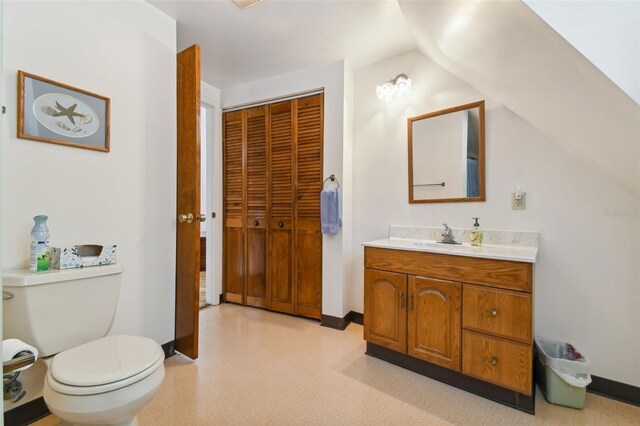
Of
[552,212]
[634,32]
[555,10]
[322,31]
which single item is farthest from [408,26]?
[552,212]

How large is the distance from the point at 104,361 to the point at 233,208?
6.94 ft

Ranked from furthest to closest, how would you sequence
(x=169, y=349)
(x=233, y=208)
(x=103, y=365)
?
1. (x=233, y=208)
2. (x=169, y=349)
3. (x=103, y=365)

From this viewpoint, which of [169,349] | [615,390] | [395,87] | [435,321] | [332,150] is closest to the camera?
[615,390]

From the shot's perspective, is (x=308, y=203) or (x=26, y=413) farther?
(x=308, y=203)

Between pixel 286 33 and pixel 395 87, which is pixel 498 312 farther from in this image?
pixel 286 33

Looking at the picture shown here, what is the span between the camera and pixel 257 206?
317 cm

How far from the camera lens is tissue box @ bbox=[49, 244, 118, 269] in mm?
1544

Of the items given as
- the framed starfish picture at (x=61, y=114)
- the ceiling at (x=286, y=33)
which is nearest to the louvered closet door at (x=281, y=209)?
the ceiling at (x=286, y=33)

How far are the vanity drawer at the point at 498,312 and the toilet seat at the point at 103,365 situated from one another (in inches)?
64.1

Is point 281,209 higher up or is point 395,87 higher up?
point 395,87

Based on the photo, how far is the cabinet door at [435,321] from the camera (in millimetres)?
1853

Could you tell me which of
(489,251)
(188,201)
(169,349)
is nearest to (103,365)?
(169,349)

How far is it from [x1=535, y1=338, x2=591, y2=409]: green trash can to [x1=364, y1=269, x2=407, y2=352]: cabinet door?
78 centimetres

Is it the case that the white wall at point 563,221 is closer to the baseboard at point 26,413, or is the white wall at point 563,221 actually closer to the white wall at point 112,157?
the white wall at point 112,157
